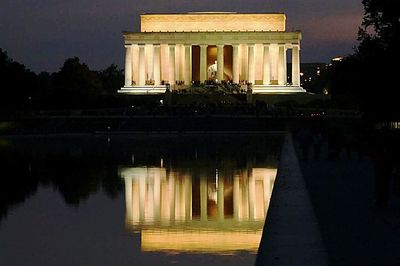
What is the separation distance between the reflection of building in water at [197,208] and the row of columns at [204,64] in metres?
76.8

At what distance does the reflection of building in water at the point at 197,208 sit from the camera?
1445 cm

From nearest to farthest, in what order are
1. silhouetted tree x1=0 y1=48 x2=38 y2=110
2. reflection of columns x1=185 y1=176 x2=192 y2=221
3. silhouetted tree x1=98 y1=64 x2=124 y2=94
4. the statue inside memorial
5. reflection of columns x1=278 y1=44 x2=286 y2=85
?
reflection of columns x1=185 y1=176 x2=192 y2=221
silhouetted tree x1=0 y1=48 x2=38 y2=110
reflection of columns x1=278 y1=44 x2=286 y2=85
the statue inside memorial
silhouetted tree x1=98 y1=64 x2=124 y2=94

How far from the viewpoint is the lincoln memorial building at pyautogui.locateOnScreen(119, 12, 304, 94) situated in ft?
343

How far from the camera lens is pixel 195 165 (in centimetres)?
3256

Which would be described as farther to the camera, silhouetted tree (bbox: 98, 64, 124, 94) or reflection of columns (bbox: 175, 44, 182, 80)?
silhouetted tree (bbox: 98, 64, 124, 94)

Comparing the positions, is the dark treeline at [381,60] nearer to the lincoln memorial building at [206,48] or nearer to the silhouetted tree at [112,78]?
the lincoln memorial building at [206,48]

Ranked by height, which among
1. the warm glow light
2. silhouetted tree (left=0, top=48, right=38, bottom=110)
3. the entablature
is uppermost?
the warm glow light

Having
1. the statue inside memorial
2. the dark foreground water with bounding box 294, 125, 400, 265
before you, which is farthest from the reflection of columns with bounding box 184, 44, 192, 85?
the dark foreground water with bounding box 294, 125, 400, 265

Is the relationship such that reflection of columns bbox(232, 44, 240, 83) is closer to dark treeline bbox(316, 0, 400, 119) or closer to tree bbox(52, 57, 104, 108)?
tree bbox(52, 57, 104, 108)

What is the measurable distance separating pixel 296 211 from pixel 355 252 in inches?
181

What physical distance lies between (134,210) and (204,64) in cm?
8906

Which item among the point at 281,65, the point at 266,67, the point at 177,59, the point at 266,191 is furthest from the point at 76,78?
the point at 266,191

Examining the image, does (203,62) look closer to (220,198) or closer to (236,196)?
(236,196)

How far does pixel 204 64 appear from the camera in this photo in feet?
352
